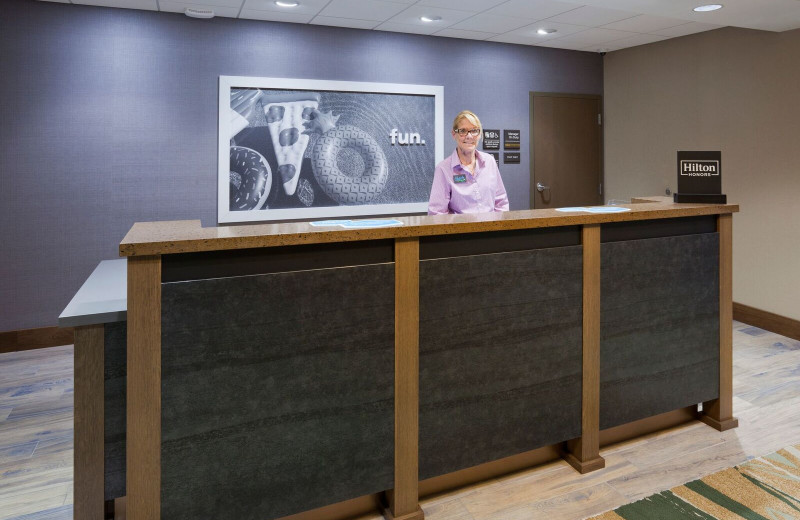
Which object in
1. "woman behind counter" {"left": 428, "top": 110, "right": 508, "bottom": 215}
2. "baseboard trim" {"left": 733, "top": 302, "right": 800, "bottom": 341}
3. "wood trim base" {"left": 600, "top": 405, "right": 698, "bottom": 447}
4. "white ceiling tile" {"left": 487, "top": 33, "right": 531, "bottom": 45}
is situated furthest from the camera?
"white ceiling tile" {"left": 487, "top": 33, "right": 531, "bottom": 45}

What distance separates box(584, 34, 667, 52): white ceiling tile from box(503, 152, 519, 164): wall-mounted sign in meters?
0.83

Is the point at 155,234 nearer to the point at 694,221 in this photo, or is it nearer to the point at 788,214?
the point at 694,221

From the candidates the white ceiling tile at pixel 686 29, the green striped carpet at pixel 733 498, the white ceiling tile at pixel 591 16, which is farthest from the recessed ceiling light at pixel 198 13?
the green striped carpet at pixel 733 498

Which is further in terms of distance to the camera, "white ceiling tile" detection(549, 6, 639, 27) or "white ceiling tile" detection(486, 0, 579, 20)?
"white ceiling tile" detection(549, 6, 639, 27)

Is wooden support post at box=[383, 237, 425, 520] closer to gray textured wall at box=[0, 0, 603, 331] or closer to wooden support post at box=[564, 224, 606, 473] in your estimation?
wooden support post at box=[564, 224, 606, 473]

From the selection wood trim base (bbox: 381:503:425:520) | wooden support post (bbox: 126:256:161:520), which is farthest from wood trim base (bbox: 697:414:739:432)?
wooden support post (bbox: 126:256:161:520)

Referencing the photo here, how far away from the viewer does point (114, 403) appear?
107cm

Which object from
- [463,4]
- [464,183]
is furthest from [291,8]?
[464,183]

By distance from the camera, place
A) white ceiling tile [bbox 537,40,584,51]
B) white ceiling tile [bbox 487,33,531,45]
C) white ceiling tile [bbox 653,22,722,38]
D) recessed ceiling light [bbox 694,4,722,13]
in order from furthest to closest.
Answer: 1. white ceiling tile [bbox 537,40,584,51]
2. white ceiling tile [bbox 487,33,531,45]
3. white ceiling tile [bbox 653,22,722,38]
4. recessed ceiling light [bbox 694,4,722,13]

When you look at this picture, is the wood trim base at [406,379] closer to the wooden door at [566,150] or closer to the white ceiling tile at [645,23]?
the white ceiling tile at [645,23]

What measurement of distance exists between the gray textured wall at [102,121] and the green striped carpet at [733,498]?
7.55 ft

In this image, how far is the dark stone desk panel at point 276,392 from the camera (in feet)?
3.38

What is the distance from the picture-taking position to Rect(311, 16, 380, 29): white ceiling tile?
9.10 ft

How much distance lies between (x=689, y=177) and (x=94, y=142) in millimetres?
2485
